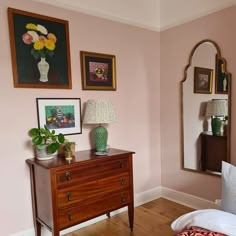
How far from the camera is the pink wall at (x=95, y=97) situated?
2.10 meters

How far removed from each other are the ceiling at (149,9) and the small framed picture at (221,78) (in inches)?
23.2

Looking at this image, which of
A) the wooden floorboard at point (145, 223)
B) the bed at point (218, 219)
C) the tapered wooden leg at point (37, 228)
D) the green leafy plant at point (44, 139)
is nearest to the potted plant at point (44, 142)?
the green leafy plant at point (44, 139)

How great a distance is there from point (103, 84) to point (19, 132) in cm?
106

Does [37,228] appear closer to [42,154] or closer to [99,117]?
[42,154]

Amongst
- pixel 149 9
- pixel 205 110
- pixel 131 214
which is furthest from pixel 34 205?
pixel 149 9

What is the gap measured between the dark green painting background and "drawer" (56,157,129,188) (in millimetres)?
896

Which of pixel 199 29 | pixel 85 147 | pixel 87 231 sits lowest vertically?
pixel 87 231

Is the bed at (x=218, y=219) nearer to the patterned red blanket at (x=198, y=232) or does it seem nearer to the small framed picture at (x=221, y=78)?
the patterned red blanket at (x=198, y=232)

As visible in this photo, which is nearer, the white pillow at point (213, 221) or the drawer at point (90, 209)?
the white pillow at point (213, 221)

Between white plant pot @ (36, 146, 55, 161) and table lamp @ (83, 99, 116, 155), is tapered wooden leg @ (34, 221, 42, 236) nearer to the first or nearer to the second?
white plant pot @ (36, 146, 55, 161)

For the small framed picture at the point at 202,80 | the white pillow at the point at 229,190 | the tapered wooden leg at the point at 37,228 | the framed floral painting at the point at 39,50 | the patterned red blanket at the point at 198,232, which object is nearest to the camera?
the patterned red blanket at the point at 198,232

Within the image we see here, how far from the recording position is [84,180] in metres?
2.10

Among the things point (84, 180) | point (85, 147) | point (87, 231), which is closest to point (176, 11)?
point (85, 147)

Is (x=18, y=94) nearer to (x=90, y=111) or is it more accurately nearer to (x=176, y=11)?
(x=90, y=111)
